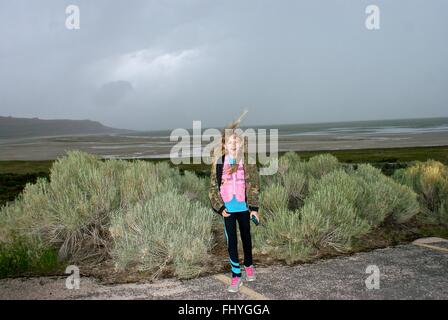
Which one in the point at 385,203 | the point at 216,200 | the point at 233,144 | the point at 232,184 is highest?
the point at 233,144

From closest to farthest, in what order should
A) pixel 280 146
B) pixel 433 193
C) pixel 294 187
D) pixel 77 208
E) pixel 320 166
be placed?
pixel 77 208 < pixel 294 187 < pixel 433 193 < pixel 320 166 < pixel 280 146

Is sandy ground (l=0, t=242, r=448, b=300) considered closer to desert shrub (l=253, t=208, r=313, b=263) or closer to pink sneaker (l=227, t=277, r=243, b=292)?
pink sneaker (l=227, t=277, r=243, b=292)

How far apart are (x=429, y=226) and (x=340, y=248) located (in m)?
3.09

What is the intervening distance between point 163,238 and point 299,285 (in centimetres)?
218

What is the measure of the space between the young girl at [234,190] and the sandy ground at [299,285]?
19.0 inches

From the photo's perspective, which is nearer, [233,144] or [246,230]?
[233,144]

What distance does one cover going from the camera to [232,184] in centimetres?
474

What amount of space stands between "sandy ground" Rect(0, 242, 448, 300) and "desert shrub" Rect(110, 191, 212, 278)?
1.42 feet

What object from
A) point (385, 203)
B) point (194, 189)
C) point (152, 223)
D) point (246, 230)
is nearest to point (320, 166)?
point (385, 203)

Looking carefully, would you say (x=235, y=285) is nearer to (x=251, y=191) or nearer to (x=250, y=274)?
(x=250, y=274)

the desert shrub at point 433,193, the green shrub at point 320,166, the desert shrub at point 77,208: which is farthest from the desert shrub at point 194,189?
the desert shrub at point 433,193

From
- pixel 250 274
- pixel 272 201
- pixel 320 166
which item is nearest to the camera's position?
pixel 250 274

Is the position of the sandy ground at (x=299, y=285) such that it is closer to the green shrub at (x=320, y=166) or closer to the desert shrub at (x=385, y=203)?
the desert shrub at (x=385, y=203)
